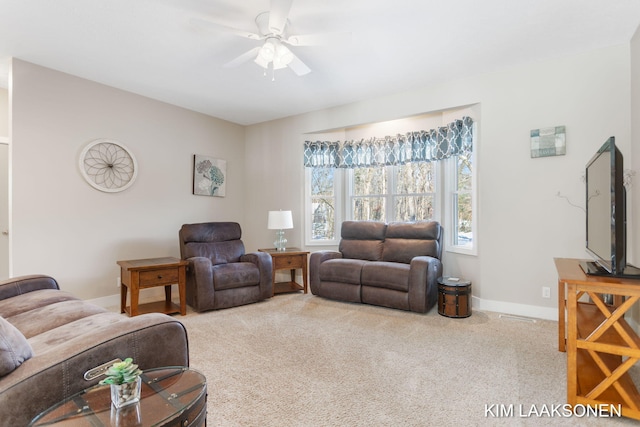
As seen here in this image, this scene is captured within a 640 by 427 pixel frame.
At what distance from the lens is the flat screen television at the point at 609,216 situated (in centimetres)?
194

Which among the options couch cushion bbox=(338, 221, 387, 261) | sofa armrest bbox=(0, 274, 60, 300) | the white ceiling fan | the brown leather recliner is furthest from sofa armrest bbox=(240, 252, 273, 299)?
the white ceiling fan

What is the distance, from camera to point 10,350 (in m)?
1.20

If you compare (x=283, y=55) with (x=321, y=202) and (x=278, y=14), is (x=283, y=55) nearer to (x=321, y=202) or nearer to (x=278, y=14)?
(x=278, y=14)

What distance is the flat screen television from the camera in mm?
1937

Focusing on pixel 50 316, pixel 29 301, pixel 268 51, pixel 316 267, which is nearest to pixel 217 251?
pixel 316 267

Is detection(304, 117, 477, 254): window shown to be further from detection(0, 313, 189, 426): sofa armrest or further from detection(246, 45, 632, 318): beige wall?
detection(0, 313, 189, 426): sofa armrest

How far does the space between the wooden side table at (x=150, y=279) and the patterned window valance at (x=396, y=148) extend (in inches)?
96.7

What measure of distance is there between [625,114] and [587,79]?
0.48m

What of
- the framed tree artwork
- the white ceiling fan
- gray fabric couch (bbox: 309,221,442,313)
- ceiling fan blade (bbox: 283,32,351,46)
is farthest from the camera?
the framed tree artwork

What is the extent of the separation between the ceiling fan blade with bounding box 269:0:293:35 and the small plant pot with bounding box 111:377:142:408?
222cm

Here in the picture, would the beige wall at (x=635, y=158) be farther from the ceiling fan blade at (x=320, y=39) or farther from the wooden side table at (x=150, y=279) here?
the wooden side table at (x=150, y=279)

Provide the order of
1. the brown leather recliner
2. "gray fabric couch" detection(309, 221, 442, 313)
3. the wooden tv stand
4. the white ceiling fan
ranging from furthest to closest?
the brown leather recliner < "gray fabric couch" detection(309, 221, 442, 313) < the white ceiling fan < the wooden tv stand

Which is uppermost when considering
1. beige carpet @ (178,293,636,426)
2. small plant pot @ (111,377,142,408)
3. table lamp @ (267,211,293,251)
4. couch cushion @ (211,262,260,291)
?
table lamp @ (267,211,293,251)

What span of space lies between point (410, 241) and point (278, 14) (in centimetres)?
292
